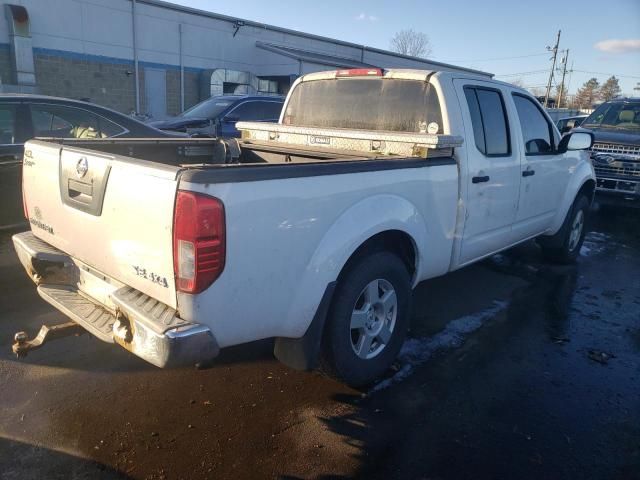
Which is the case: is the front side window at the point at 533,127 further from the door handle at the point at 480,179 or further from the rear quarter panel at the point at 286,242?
the rear quarter panel at the point at 286,242

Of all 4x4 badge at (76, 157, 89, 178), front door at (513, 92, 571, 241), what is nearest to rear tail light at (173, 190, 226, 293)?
4x4 badge at (76, 157, 89, 178)

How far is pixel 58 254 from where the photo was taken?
3.13m

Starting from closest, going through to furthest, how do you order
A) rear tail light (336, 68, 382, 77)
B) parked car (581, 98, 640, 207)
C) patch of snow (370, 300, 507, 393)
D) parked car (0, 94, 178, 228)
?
patch of snow (370, 300, 507, 393), rear tail light (336, 68, 382, 77), parked car (0, 94, 178, 228), parked car (581, 98, 640, 207)

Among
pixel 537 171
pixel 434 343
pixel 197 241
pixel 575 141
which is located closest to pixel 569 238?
pixel 575 141

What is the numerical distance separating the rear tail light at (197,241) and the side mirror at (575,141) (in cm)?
423

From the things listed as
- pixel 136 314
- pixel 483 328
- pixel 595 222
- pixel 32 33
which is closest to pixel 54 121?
pixel 136 314

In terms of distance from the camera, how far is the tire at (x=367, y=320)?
3.00 m

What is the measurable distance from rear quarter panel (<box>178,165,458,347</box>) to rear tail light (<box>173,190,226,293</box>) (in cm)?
4

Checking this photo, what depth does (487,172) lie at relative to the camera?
4.15 m

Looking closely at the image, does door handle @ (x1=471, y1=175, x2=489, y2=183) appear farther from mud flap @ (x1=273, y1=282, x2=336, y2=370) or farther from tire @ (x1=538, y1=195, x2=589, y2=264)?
tire @ (x1=538, y1=195, x2=589, y2=264)

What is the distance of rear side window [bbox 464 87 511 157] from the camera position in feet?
13.6

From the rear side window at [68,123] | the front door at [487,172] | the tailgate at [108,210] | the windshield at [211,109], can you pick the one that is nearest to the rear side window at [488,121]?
the front door at [487,172]

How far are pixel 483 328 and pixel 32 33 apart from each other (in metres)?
20.7

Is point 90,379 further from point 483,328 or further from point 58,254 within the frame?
point 483,328
